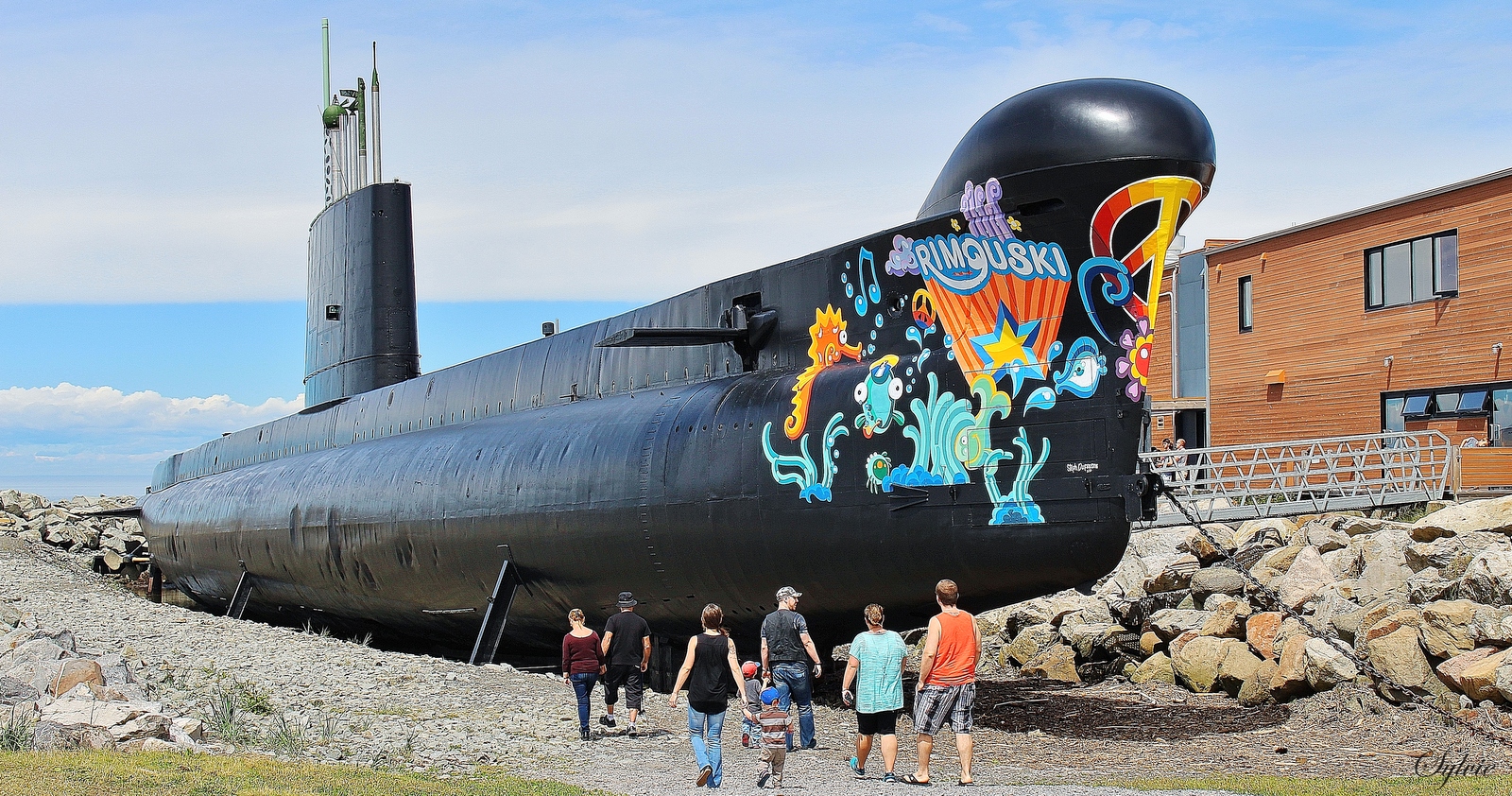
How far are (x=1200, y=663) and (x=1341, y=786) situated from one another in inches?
179

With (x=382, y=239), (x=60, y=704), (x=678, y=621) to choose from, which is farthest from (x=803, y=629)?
(x=382, y=239)

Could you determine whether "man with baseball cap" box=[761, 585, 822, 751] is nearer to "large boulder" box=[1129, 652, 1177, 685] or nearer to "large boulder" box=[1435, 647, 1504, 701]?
"large boulder" box=[1129, 652, 1177, 685]

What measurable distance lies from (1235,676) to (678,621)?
224 inches

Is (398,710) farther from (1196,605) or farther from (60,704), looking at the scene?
(1196,605)

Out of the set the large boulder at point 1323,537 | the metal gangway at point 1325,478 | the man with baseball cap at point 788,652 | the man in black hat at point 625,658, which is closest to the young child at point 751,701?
the man with baseball cap at point 788,652

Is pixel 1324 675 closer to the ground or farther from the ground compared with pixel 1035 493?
closer to the ground

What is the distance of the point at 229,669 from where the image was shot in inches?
613

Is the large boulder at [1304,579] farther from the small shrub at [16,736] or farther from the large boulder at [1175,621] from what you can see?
the small shrub at [16,736]

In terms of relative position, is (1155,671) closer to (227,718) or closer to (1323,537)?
(1323,537)

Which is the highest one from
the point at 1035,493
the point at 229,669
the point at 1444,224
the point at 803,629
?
the point at 1444,224

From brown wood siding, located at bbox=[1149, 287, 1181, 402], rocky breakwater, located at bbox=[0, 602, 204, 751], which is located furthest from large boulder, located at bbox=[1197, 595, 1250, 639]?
brown wood siding, located at bbox=[1149, 287, 1181, 402]

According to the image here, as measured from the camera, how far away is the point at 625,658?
458 inches

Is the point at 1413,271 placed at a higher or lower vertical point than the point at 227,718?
higher

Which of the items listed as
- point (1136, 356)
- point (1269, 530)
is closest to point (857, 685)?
point (1136, 356)
